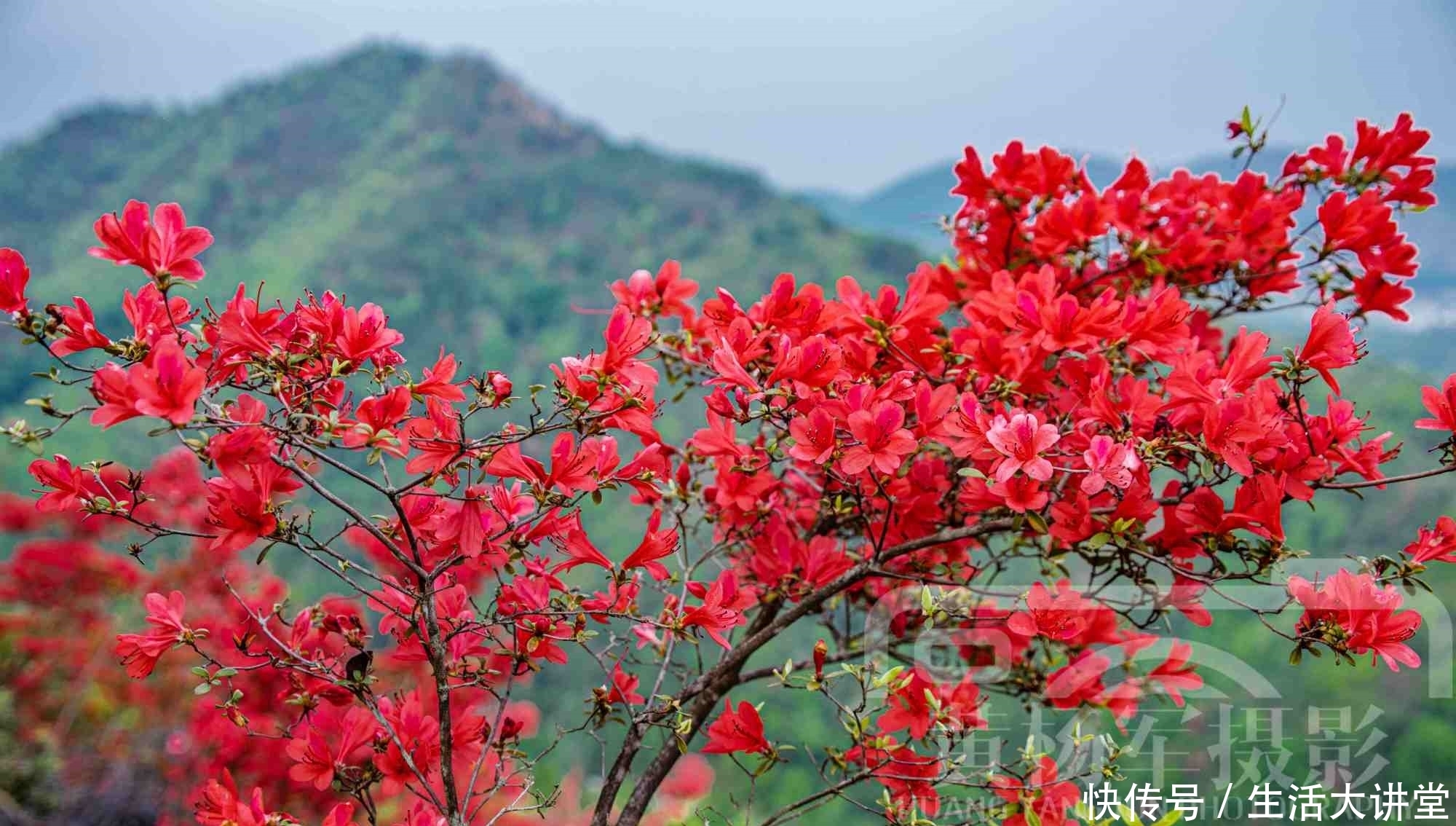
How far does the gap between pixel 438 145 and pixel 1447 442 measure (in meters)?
29.9

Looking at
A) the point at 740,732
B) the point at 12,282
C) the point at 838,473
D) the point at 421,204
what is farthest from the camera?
the point at 421,204

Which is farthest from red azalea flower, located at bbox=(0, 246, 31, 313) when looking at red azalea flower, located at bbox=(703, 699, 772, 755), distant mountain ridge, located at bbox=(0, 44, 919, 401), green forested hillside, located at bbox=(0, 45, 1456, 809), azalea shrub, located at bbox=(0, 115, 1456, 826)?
distant mountain ridge, located at bbox=(0, 44, 919, 401)

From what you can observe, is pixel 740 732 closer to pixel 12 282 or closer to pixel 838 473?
pixel 838 473

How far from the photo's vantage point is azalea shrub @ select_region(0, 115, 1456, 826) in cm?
100

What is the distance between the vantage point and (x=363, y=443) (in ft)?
3.05

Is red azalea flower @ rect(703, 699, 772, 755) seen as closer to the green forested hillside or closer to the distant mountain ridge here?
the green forested hillside

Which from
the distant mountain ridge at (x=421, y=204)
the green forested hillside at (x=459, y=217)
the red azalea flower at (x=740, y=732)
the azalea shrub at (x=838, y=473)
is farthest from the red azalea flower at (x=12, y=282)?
the distant mountain ridge at (x=421, y=204)

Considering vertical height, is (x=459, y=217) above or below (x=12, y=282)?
above

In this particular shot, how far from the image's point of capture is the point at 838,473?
122 cm

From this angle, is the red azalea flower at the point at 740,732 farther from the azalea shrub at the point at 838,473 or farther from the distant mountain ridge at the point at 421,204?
the distant mountain ridge at the point at 421,204

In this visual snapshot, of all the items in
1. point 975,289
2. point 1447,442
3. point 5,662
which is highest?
point 975,289

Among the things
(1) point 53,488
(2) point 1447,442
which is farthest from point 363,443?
(2) point 1447,442

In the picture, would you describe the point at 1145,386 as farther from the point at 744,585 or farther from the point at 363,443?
the point at 363,443

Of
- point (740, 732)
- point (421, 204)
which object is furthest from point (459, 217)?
point (740, 732)
